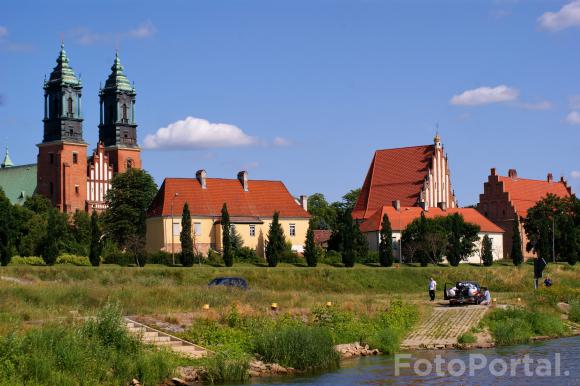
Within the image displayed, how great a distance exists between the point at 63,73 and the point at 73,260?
52.1 meters

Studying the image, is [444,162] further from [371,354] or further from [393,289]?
[371,354]

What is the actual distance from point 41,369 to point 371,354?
13.5m

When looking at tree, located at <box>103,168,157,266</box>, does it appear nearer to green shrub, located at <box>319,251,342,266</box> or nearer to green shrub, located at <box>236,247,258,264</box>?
green shrub, located at <box>236,247,258,264</box>

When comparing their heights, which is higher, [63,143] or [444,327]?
[63,143]

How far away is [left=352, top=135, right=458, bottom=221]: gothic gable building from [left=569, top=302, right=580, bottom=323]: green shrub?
5409 centimetres

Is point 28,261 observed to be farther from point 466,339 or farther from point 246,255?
point 466,339

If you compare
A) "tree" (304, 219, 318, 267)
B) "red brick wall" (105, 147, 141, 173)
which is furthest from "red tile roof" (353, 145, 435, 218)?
"red brick wall" (105, 147, 141, 173)

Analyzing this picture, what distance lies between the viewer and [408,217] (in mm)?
96688

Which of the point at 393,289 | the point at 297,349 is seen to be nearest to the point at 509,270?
the point at 393,289

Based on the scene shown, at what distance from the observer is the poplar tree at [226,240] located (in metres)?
77.6

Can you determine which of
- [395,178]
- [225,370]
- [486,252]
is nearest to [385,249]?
[486,252]

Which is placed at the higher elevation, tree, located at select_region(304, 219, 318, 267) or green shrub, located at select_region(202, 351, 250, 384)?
tree, located at select_region(304, 219, 318, 267)

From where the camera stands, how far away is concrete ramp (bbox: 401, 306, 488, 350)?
37.1 m

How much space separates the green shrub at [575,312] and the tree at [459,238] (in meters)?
39.9
